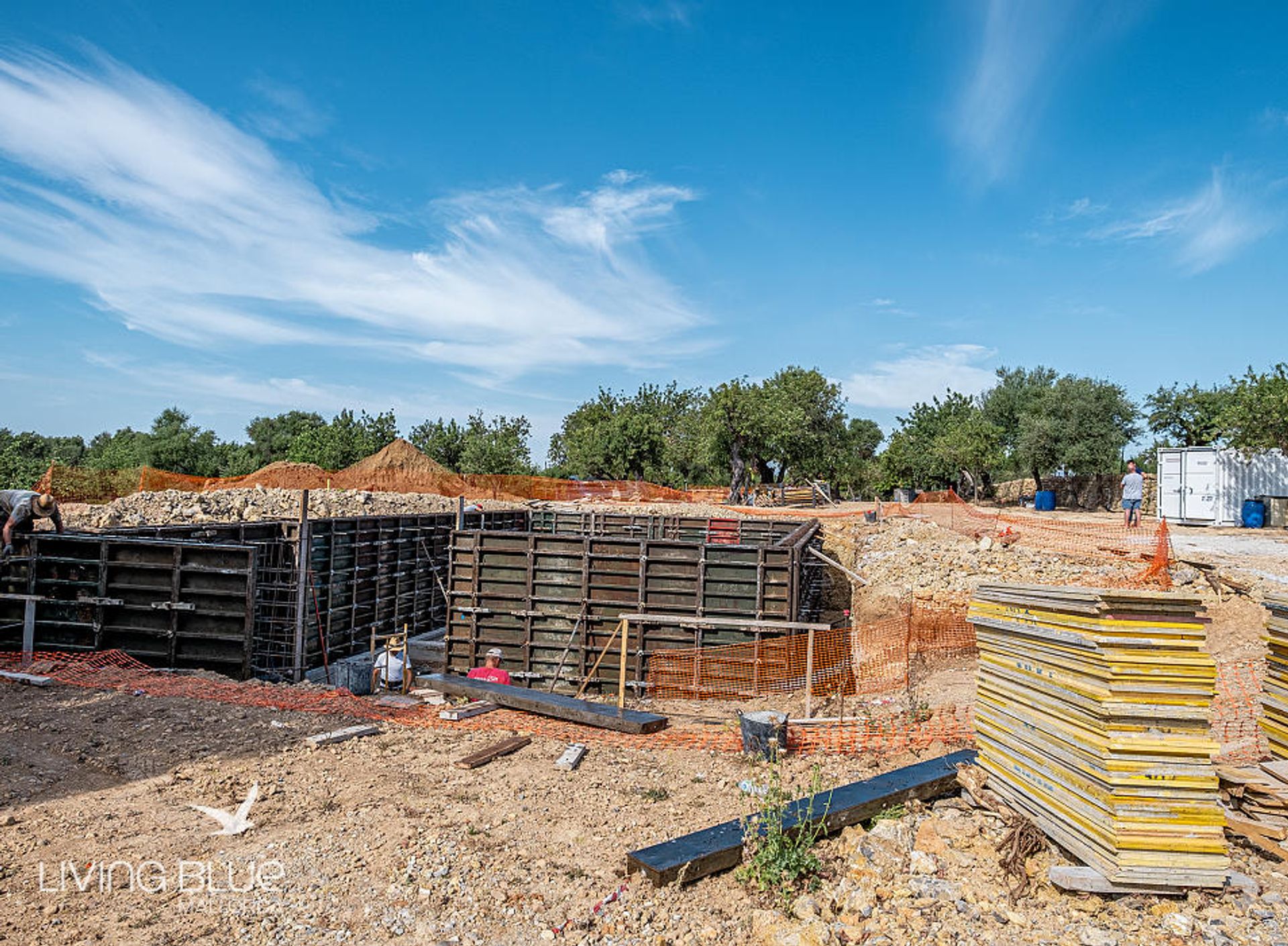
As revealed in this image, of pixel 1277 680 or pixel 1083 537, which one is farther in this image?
pixel 1083 537

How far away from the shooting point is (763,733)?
8078 millimetres

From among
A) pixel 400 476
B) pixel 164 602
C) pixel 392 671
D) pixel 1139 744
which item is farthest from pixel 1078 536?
pixel 400 476

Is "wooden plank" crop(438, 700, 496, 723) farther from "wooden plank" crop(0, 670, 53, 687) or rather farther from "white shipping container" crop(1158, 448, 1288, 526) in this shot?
"white shipping container" crop(1158, 448, 1288, 526)

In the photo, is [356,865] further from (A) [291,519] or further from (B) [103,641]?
(A) [291,519]

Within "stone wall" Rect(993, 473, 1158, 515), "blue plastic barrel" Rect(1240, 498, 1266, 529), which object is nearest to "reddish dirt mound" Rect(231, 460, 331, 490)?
"blue plastic barrel" Rect(1240, 498, 1266, 529)

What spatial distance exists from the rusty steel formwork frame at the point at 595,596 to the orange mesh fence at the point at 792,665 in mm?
346

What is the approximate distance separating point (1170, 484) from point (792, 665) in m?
27.6

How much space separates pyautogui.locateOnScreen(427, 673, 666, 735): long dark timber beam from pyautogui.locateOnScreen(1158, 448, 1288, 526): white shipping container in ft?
99.0

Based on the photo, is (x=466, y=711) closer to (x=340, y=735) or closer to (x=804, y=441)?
(x=340, y=735)

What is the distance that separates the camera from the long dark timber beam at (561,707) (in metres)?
9.30

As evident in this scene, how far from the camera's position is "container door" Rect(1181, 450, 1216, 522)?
100 ft

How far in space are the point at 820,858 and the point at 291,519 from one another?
14800mm

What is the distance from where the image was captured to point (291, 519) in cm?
1692

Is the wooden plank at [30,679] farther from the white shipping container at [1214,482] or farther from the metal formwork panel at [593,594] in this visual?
the white shipping container at [1214,482]
